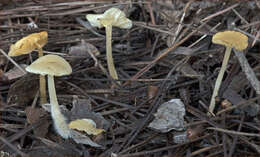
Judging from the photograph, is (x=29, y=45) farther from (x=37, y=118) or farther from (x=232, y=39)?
(x=232, y=39)

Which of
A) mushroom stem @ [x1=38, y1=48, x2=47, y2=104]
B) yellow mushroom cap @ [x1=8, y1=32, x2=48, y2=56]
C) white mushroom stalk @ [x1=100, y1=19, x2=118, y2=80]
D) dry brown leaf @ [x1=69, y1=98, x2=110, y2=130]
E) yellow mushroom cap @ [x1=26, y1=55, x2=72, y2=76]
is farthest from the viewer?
white mushroom stalk @ [x1=100, y1=19, x2=118, y2=80]

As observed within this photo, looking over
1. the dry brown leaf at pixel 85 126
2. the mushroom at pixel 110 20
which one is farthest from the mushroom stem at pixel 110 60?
the dry brown leaf at pixel 85 126

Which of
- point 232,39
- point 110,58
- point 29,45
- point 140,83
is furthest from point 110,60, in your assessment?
point 232,39

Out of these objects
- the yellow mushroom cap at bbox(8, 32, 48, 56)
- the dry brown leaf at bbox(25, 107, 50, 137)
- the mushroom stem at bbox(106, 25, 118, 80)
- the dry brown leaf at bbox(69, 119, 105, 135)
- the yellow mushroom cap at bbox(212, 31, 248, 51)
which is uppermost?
the yellow mushroom cap at bbox(212, 31, 248, 51)

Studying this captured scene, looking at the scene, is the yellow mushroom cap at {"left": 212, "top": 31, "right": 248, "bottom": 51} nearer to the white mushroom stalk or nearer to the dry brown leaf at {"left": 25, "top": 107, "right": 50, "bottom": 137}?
the white mushroom stalk

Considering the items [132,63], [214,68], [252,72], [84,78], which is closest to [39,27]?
[84,78]

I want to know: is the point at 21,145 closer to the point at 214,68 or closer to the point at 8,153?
the point at 8,153

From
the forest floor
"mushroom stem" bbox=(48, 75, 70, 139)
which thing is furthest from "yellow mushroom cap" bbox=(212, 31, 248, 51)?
"mushroom stem" bbox=(48, 75, 70, 139)
